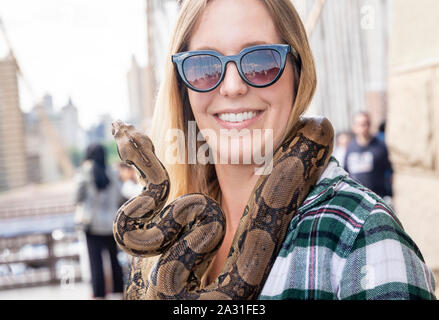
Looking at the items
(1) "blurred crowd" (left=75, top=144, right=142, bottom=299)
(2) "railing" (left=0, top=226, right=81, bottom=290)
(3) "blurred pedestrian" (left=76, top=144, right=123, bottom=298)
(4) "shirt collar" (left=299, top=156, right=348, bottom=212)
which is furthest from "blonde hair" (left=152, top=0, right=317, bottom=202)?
(2) "railing" (left=0, top=226, right=81, bottom=290)

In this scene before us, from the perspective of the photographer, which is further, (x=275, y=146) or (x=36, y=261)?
(x=36, y=261)

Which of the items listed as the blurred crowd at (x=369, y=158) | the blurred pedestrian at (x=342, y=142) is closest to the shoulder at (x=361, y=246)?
the blurred crowd at (x=369, y=158)

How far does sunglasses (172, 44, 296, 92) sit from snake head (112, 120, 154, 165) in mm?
142

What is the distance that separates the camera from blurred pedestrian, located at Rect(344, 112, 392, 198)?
296 centimetres

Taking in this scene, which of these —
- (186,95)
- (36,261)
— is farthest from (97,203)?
(186,95)

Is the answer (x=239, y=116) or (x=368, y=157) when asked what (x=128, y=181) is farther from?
(x=239, y=116)

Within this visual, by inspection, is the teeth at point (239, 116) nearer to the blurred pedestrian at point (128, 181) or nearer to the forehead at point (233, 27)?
the forehead at point (233, 27)

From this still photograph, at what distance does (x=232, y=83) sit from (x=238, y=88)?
15mm

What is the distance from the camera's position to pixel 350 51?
2.66 m

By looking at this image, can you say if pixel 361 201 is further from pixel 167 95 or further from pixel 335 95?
pixel 335 95

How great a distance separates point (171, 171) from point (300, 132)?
32cm

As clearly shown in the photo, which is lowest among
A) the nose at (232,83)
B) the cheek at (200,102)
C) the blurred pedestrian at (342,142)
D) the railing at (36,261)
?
the railing at (36,261)

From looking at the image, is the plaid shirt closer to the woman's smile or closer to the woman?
the woman

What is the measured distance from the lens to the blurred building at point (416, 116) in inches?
64.7
